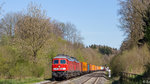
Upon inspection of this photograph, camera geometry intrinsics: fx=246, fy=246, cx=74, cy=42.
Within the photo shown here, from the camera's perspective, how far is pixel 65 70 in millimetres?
32250

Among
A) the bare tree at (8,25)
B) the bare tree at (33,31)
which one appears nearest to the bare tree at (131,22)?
the bare tree at (33,31)

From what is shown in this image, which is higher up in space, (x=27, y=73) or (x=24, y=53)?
(x=24, y=53)

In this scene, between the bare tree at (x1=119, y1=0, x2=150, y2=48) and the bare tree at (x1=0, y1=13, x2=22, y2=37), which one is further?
the bare tree at (x1=0, y1=13, x2=22, y2=37)

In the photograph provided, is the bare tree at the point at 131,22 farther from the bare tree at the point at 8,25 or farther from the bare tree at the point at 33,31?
the bare tree at the point at 8,25

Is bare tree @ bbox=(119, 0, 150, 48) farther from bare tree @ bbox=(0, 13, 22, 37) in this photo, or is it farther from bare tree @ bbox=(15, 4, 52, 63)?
bare tree @ bbox=(0, 13, 22, 37)

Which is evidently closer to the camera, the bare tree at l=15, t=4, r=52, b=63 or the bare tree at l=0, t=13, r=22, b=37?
the bare tree at l=15, t=4, r=52, b=63

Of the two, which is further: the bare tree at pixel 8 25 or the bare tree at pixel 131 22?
the bare tree at pixel 8 25

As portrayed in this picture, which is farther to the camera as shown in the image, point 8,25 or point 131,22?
point 8,25

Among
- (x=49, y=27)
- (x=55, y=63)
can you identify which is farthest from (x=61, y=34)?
(x=55, y=63)

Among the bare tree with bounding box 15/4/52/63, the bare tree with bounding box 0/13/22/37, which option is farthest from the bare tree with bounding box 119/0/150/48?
the bare tree with bounding box 0/13/22/37

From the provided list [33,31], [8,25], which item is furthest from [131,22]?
[8,25]

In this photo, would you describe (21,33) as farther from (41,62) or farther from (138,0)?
(138,0)

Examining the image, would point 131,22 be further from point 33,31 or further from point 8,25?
point 8,25

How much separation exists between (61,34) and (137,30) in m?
55.9
